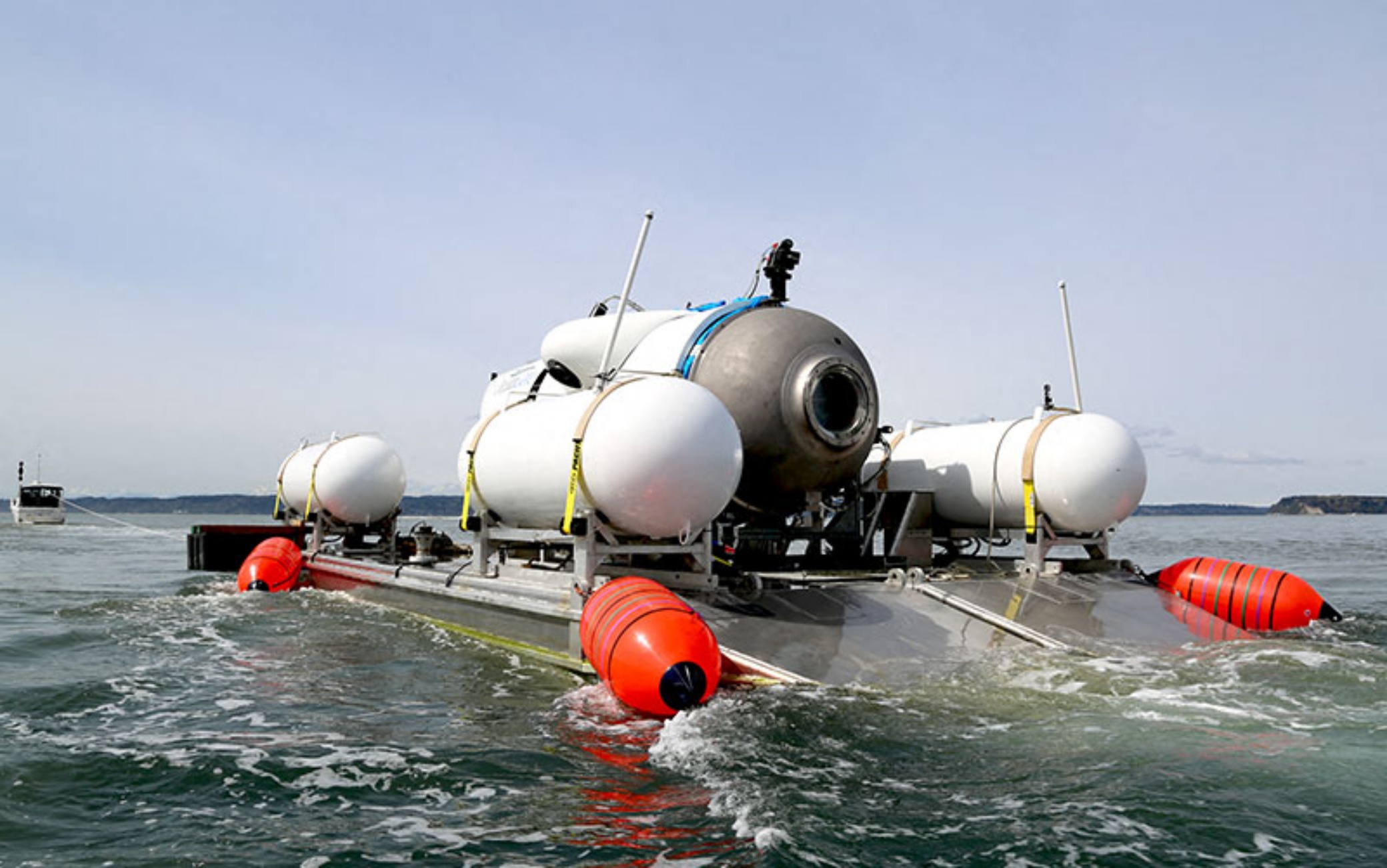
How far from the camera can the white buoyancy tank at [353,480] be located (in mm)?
17422

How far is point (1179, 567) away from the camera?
499 inches

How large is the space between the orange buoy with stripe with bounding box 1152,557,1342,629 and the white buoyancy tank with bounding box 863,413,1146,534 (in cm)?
111

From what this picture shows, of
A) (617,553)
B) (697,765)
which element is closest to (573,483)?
(617,553)

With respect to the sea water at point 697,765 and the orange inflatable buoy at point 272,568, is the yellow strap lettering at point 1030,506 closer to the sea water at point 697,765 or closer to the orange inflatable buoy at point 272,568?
the sea water at point 697,765

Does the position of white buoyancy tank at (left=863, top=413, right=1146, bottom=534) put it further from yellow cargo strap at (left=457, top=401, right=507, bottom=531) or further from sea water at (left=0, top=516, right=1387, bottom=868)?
yellow cargo strap at (left=457, top=401, right=507, bottom=531)

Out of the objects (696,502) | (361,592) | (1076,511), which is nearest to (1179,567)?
(1076,511)

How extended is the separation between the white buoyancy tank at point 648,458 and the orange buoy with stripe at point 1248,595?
21.9ft

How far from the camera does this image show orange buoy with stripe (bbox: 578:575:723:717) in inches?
285

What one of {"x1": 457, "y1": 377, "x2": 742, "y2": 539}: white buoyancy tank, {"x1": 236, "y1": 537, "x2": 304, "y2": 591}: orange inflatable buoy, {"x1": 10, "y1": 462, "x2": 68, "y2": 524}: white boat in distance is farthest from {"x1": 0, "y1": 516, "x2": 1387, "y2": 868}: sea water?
{"x1": 10, "y1": 462, "x2": 68, "y2": 524}: white boat in distance

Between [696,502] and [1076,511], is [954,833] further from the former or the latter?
[1076,511]

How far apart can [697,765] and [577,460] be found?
383 centimetres

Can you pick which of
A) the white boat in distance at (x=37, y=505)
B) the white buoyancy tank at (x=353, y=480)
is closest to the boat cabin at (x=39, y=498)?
the white boat in distance at (x=37, y=505)

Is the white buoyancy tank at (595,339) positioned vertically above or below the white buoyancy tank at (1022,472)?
above

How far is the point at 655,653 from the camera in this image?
24.0 ft
